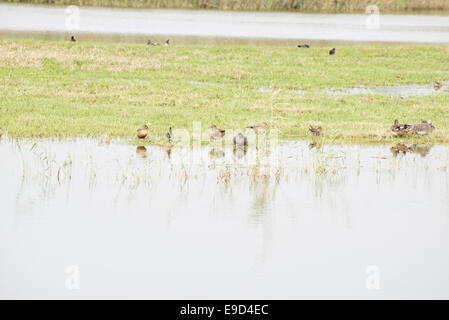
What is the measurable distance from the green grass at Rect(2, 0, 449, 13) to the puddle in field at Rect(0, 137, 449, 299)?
4484cm

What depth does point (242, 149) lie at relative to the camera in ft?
→ 55.3

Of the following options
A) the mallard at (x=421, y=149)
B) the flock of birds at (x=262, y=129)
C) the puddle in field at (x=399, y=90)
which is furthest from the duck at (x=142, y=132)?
the puddle in field at (x=399, y=90)

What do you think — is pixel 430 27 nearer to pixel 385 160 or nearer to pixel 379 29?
pixel 379 29

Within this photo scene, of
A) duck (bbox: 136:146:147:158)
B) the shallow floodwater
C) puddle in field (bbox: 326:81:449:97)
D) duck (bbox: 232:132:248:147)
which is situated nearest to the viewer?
duck (bbox: 136:146:147:158)

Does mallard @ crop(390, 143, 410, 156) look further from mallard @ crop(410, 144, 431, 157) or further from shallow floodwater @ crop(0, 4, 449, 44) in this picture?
shallow floodwater @ crop(0, 4, 449, 44)

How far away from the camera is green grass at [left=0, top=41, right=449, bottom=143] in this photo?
18.8 meters

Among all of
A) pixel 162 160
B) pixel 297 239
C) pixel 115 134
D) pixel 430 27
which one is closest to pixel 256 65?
pixel 115 134

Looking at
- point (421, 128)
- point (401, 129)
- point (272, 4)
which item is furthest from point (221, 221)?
point (272, 4)

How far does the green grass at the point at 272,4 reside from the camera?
6006 cm

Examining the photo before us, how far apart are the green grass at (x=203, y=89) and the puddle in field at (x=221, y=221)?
1.75 metres

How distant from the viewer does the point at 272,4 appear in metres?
65.1

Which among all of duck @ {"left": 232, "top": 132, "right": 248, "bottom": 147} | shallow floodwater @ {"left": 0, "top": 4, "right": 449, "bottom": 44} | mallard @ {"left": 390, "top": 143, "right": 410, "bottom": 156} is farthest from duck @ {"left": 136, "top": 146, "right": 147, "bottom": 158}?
shallow floodwater @ {"left": 0, "top": 4, "right": 449, "bottom": 44}

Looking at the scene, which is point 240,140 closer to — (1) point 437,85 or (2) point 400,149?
(2) point 400,149
